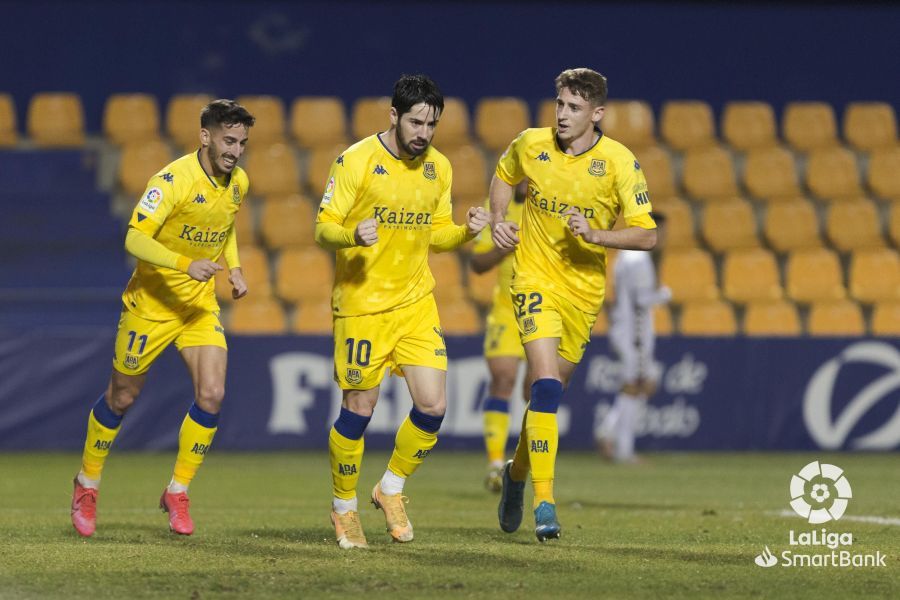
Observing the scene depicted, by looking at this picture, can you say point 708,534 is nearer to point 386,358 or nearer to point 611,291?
point 386,358

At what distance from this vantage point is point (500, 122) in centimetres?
1808

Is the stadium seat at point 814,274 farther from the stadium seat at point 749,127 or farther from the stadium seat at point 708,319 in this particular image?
the stadium seat at point 749,127

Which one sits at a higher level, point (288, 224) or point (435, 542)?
point (288, 224)

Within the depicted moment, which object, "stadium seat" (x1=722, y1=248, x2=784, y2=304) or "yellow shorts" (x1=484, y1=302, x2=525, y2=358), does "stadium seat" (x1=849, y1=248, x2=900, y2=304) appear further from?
"yellow shorts" (x1=484, y1=302, x2=525, y2=358)

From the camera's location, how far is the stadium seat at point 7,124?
693 inches

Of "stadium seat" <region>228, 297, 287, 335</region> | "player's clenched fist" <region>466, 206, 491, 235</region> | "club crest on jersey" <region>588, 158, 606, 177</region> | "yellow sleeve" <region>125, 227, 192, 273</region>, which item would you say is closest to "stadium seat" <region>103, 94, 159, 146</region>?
"stadium seat" <region>228, 297, 287, 335</region>

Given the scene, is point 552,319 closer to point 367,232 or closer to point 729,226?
point 367,232

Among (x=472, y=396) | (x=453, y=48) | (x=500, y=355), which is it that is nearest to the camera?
(x=500, y=355)

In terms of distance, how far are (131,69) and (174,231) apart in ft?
37.1

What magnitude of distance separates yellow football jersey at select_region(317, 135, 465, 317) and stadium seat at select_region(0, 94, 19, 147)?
11161mm

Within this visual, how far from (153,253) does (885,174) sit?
12848 mm

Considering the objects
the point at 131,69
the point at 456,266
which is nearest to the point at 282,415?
the point at 456,266

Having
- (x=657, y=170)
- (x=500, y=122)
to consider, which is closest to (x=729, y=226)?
(x=657, y=170)

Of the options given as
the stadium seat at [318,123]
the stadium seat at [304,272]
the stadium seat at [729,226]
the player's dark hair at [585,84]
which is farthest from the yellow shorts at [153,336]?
the stadium seat at [729,226]
